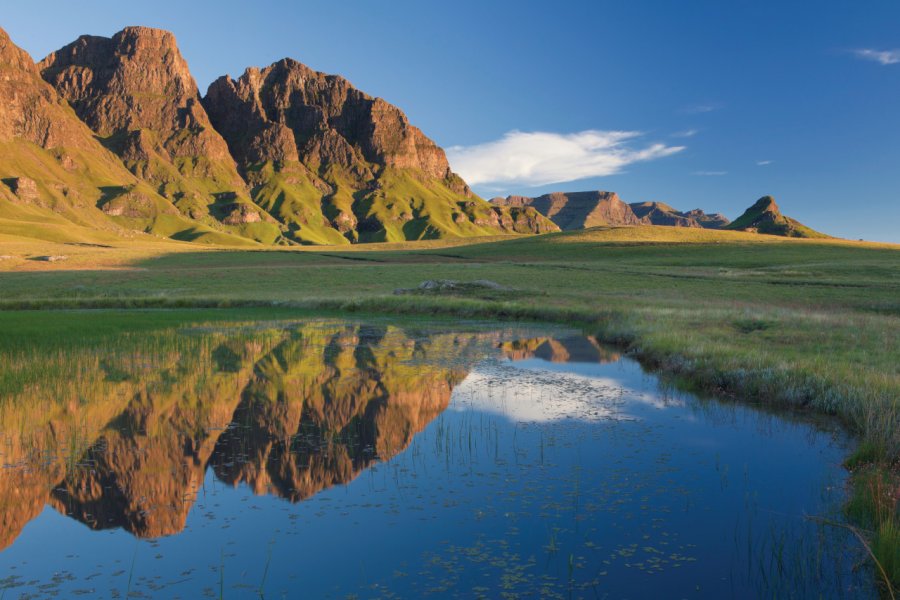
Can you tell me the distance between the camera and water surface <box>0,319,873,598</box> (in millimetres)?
9180

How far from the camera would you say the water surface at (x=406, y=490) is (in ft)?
30.1

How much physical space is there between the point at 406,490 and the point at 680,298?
4677 centimetres

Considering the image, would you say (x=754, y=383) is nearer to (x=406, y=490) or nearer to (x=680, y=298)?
(x=406, y=490)

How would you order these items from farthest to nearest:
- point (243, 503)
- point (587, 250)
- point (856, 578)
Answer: point (587, 250)
point (243, 503)
point (856, 578)

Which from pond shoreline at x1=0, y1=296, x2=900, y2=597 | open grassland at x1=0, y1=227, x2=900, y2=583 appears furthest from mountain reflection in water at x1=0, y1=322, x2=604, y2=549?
open grassland at x1=0, y1=227, x2=900, y2=583

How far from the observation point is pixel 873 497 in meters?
10.7

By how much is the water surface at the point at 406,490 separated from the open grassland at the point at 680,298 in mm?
1548

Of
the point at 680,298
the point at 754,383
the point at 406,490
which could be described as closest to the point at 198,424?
the point at 406,490

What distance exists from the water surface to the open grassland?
5.08ft

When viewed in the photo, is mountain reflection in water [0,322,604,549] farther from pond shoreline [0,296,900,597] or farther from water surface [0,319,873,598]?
pond shoreline [0,296,900,597]

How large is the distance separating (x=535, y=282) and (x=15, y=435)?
2411 inches

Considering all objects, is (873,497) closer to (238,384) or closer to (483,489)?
(483,489)

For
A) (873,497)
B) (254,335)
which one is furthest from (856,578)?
(254,335)

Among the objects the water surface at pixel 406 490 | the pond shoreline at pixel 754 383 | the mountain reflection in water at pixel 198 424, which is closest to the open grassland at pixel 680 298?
the pond shoreline at pixel 754 383
